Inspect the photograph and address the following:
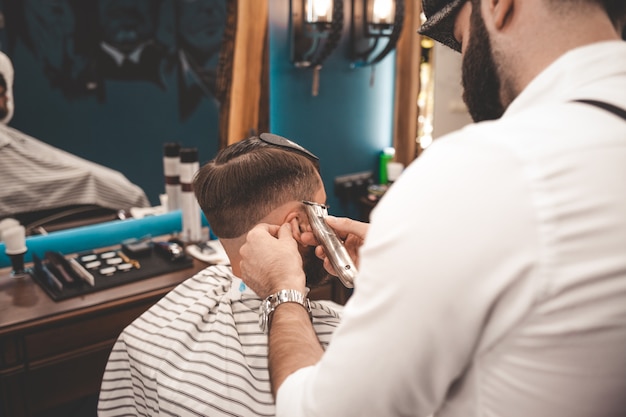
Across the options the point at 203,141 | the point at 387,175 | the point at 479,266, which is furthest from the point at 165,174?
the point at 479,266

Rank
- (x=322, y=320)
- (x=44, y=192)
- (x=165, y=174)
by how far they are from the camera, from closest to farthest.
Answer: (x=322, y=320), (x=44, y=192), (x=165, y=174)

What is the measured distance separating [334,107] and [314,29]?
518mm

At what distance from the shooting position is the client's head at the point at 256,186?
1.60 metres

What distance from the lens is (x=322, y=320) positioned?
1.60 meters

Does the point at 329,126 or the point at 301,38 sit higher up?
the point at 301,38

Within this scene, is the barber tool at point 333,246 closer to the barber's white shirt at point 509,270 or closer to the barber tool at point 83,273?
the barber's white shirt at point 509,270

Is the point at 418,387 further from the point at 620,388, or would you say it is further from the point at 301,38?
the point at 301,38

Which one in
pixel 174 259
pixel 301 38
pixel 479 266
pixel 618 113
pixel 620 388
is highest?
pixel 301 38

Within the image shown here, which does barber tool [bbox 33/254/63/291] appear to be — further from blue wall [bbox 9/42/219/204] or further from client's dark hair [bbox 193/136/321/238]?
client's dark hair [bbox 193/136/321/238]

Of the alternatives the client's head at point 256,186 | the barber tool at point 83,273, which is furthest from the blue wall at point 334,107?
the client's head at point 256,186

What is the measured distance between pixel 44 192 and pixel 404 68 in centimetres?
240

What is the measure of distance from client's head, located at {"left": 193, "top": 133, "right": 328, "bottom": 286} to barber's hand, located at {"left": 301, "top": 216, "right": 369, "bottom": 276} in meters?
0.13

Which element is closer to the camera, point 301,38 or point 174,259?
point 174,259

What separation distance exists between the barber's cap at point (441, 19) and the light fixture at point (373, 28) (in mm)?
2340
